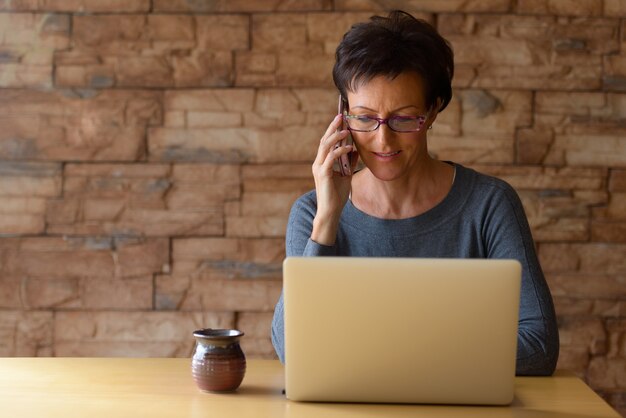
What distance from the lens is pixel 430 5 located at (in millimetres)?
2918

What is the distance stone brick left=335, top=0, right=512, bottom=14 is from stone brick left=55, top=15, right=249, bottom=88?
1.19ft

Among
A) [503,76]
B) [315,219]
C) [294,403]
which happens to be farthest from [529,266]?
[503,76]

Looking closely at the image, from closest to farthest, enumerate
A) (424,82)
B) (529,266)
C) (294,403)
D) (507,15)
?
1. (294,403)
2. (529,266)
3. (424,82)
4. (507,15)

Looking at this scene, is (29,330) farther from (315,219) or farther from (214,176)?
(315,219)

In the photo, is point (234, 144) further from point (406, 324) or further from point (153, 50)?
point (406, 324)

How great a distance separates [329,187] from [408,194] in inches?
9.0

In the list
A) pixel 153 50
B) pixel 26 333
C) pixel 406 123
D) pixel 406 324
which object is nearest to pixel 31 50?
pixel 153 50

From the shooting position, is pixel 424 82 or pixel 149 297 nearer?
pixel 424 82

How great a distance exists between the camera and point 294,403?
1.45 m

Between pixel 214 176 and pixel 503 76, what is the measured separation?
1006 mm

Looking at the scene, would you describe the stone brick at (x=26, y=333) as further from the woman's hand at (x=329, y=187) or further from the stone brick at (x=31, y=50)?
the woman's hand at (x=329, y=187)

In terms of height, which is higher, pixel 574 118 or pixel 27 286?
pixel 574 118

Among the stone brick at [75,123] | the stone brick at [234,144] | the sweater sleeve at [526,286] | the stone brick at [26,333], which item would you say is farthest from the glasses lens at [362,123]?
the stone brick at [26,333]

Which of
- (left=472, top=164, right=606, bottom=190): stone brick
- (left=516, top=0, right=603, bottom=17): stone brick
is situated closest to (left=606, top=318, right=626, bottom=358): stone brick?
(left=472, top=164, right=606, bottom=190): stone brick
